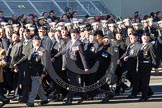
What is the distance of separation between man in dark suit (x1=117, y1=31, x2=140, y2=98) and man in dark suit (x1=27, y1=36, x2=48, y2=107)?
2259 mm

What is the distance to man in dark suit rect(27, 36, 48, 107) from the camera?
1282 centimetres

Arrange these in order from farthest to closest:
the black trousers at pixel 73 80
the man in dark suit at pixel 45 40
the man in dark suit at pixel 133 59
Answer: the man in dark suit at pixel 133 59 → the man in dark suit at pixel 45 40 → the black trousers at pixel 73 80

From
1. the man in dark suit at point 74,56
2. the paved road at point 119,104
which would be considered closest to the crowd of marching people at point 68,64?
the man in dark suit at point 74,56

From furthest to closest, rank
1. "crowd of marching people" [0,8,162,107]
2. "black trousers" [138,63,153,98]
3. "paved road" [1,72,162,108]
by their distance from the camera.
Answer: "black trousers" [138,63,153,98] < "crowd of marching people" [0,8,162,107] < "paved road" [1,72,162,108]

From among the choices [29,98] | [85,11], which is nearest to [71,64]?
[29,98]

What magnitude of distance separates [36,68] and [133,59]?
2.74 m

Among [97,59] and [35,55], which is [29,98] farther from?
[97,59]

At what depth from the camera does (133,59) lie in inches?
546

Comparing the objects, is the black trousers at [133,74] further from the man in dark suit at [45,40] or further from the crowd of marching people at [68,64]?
the man in dark suit at [45,40]

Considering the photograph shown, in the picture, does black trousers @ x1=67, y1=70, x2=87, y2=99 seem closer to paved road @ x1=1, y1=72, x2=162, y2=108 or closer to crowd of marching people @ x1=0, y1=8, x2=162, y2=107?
crowd of marching people @ x1=0, y1=8, x2=162, y2=107

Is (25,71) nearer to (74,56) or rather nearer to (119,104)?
(74,56)

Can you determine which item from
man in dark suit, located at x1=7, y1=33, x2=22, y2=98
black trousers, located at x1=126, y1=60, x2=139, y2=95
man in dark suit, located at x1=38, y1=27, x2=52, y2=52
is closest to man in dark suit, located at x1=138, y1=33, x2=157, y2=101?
black trousers, located at x1=126, y1=60, x2=139, y2=95

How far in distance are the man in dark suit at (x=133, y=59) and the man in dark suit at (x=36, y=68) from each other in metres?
2.26

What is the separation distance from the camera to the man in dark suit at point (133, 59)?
13771 mm
